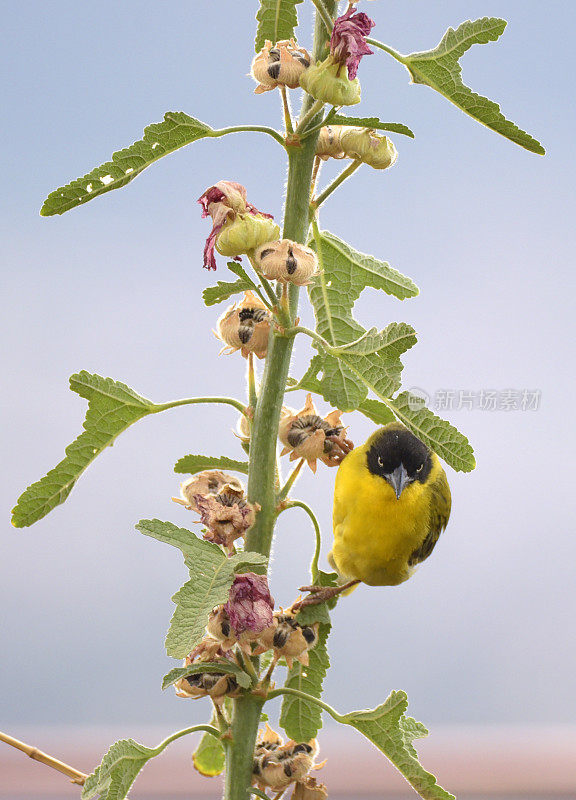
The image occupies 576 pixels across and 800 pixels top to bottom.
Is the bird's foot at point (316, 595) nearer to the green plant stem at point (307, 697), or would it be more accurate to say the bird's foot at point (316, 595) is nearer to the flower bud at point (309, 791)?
the green plant stem at point (307, 697)

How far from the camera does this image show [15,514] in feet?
6.00

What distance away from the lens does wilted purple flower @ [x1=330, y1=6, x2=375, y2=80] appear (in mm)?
1578

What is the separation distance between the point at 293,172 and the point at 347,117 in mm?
180

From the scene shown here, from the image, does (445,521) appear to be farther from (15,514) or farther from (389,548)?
(15,514)

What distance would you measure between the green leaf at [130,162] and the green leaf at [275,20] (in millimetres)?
374

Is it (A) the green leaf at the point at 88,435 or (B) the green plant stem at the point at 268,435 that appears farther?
(A) the green leaf at the point at 88,435

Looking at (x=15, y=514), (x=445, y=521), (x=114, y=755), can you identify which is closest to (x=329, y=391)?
(x=15, y=514)

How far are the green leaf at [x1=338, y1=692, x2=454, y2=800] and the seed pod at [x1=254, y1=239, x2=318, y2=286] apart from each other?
0.94m

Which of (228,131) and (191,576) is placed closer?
(191,576)

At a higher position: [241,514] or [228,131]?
[228,131]

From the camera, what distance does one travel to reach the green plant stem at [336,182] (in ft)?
5.97

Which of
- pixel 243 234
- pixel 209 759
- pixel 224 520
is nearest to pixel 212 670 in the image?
pixel 224 520

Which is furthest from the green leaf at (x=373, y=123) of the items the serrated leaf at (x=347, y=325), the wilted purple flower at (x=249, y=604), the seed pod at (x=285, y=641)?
the seed pod at (x=285, y=641)

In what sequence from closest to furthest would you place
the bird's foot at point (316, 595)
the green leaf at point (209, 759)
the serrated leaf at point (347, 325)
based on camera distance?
the serrated leaf at point (347, 325)
the bird's foot at point (316, 595)
the green leaf at point (209, 759)
